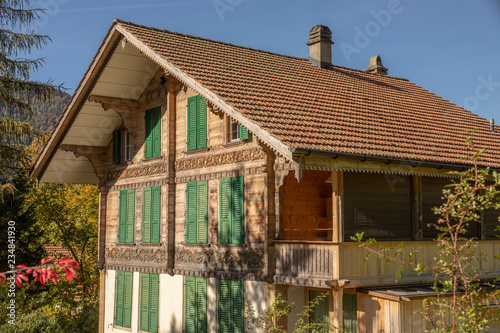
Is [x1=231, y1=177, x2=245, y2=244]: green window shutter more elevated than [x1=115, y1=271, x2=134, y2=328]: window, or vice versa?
[x1=231, y1=177, x2=245, y2=244]: green window shutter

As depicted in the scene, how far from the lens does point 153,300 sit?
61.9 ft

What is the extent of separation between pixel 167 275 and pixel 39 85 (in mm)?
7516

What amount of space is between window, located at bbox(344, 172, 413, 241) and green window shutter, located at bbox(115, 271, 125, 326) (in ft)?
31.7

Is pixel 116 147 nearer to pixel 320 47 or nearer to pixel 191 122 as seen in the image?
pixel 191 122

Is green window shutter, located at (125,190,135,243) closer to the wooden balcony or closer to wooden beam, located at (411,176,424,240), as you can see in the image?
the wooden balcony

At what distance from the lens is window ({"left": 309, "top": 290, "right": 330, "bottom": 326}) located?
47.1 ft

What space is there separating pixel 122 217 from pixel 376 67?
38.2 ft

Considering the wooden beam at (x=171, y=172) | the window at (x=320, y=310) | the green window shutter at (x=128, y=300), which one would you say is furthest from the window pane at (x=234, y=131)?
the green window shutter at (x=128, y=300)

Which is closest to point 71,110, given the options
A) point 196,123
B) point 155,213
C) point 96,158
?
point 96,158

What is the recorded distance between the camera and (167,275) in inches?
717

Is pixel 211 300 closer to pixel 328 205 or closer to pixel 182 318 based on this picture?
pixel 182 318

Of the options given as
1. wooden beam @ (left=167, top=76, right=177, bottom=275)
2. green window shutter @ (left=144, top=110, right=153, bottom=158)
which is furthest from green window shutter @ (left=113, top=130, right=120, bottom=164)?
Result: wooden beam @ (left=167, top=76, right=177, bottom=275)

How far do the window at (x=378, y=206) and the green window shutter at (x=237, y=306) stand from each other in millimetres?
3252

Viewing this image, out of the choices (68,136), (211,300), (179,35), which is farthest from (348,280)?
(68,136)
